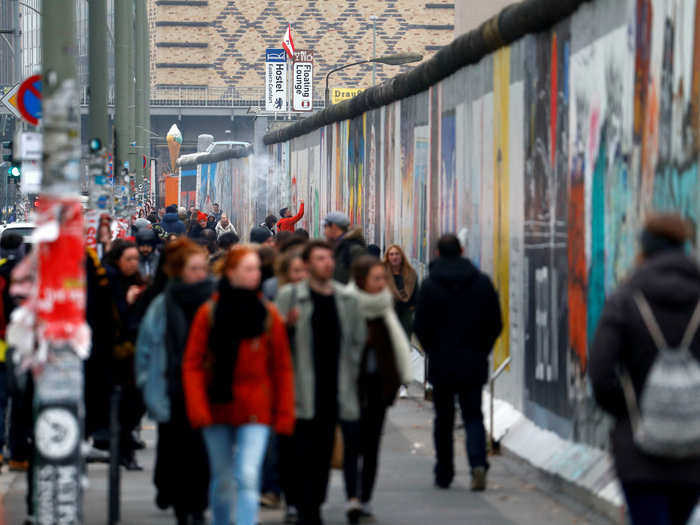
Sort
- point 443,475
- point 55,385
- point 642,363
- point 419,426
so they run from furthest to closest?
point 419,426
point 443,475
point 55,385
point 642,363

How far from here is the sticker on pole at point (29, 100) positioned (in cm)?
1697

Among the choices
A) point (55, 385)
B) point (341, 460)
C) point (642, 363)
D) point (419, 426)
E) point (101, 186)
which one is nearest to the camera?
point (642, 363)

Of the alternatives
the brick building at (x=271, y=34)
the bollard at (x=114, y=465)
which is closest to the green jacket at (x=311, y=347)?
the bollard at (x=114, y=465)

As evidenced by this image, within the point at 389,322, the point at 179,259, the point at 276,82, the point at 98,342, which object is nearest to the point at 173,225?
the point at 98,342

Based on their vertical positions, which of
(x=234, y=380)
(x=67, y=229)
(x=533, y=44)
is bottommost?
(x=234, y=380)

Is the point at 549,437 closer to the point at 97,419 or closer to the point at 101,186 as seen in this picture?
the point at 97,419

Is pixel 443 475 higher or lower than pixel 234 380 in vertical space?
lower

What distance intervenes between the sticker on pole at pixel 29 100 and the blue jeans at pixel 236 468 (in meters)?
9.88

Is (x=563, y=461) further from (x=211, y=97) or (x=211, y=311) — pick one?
(x=211, y=97)

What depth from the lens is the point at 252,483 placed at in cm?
758

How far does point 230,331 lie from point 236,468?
0.68m

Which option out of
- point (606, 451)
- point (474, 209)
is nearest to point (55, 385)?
point (606, 451)

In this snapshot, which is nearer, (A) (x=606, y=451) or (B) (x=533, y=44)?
(A) (x=606, y=451)

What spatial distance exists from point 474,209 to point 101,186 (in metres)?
3.88
